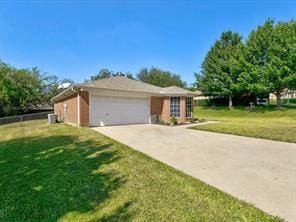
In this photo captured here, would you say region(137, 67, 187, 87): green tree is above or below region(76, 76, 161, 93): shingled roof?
above

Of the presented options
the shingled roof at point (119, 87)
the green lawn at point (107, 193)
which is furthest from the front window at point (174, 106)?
the green lawn at point (107, 193)

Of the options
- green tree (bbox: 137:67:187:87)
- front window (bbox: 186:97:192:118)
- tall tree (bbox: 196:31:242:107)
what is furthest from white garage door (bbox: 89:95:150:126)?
green tree (bbox: 137:67:187:87)

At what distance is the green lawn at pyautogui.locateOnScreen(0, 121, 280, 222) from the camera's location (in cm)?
328

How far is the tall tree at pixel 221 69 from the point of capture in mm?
31406

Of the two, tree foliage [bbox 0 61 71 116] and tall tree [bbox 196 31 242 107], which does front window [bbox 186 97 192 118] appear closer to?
tall tree [bbox 196 31 242 107]

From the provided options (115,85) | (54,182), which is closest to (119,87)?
(115,85)

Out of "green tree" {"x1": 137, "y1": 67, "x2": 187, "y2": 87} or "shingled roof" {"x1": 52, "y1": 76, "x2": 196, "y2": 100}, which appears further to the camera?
"green tree" {"x1": 137, "y1": 67, "x2": 187, "y2": 87}

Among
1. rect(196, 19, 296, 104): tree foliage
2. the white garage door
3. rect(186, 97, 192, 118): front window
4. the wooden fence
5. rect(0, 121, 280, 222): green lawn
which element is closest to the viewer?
rect(0, 121, 280, 222): green lawn

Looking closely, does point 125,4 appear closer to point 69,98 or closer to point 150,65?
point 69,98

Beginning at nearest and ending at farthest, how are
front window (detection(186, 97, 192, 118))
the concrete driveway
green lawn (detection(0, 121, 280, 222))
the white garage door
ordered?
1. green lawn (detection(0, 121, 280, 222))
2. the concrete driveway
3. the white garage door
4. front window (detection(186, 97, 192, 118))

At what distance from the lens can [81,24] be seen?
55.0ft

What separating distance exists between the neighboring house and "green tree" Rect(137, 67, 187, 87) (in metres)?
38.1

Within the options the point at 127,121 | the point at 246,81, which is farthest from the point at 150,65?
the point at 127,121

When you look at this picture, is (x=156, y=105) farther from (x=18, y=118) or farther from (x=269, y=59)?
(x=269, y=59)
